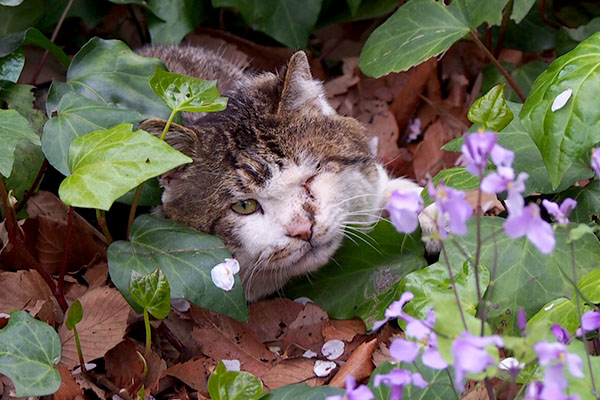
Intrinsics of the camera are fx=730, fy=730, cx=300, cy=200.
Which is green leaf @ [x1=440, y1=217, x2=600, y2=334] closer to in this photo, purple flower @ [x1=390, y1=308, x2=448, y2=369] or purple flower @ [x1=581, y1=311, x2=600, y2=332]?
purple flower @ [x1=581, y1=311, x2=600, y2=332]

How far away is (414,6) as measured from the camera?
8.09 feet

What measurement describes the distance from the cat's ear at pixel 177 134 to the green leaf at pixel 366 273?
0.55 m

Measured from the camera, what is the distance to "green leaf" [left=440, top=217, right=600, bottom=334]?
1823 mm

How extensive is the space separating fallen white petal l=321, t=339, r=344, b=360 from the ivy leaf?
0.87 m

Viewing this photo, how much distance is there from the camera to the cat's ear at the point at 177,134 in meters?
2.00

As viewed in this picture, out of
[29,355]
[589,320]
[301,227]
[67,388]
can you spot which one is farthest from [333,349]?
[589,320]

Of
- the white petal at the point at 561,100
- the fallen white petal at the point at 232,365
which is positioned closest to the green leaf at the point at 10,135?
the fallen white petal at the point at 232,365

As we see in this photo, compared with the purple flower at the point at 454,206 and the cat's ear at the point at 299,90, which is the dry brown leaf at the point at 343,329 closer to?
the cat's ear at the point at 299,90

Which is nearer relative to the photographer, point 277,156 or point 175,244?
point 175,244

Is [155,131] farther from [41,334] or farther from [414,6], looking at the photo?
[414,6]

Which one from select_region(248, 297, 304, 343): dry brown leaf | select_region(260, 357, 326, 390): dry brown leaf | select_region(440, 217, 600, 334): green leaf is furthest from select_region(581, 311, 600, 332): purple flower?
select_region(248, 297, 304, 343): dry brown leaf

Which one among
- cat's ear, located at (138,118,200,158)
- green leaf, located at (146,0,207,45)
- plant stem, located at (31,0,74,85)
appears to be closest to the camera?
cat's ear, located at (138,118,200,158)

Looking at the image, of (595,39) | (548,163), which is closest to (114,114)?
(548,163)

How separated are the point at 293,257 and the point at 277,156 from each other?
30cm
